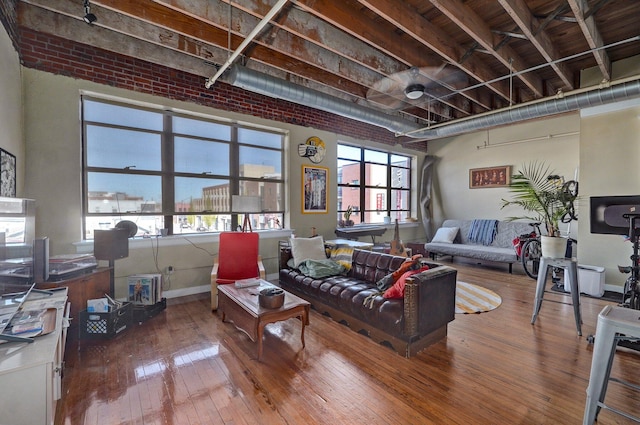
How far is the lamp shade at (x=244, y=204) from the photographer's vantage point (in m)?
4.10

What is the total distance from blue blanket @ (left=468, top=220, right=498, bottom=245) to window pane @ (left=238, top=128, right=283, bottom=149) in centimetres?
486

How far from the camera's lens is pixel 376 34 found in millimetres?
3152

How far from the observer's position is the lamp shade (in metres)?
4.10

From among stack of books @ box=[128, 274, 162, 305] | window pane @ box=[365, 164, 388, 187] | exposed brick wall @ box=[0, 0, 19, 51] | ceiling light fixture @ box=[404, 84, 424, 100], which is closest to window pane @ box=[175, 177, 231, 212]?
stack of books @ box=[128, 274, 162, 305]

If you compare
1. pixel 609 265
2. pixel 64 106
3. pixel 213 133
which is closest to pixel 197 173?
pixel 213 133

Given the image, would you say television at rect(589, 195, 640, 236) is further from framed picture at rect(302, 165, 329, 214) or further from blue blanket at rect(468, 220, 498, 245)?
framed picture at rect(302, 165, 329, 214)

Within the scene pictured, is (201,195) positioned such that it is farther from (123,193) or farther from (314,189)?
(314,189)

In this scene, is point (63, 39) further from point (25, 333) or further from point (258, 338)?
point (258, 338)

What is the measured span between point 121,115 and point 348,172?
14.7 feet

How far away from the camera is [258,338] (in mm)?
2432

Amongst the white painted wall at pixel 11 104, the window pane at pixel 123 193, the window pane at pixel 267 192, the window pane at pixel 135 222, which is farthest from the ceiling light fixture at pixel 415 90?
the white painted wall at pixel 11 104

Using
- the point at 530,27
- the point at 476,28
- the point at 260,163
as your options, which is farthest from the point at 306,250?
the point at 530,27

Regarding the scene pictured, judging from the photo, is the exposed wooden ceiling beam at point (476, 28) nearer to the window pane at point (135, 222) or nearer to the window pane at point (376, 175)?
the window pane at point (376, 175)

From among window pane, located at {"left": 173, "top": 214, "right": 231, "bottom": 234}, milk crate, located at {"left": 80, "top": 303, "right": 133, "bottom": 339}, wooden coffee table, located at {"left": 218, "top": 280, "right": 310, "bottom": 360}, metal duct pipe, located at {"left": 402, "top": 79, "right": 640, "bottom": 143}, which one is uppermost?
metal duct pipe, located at {"left": 402, "top": 79, "right": 640, "bottom": 143}
